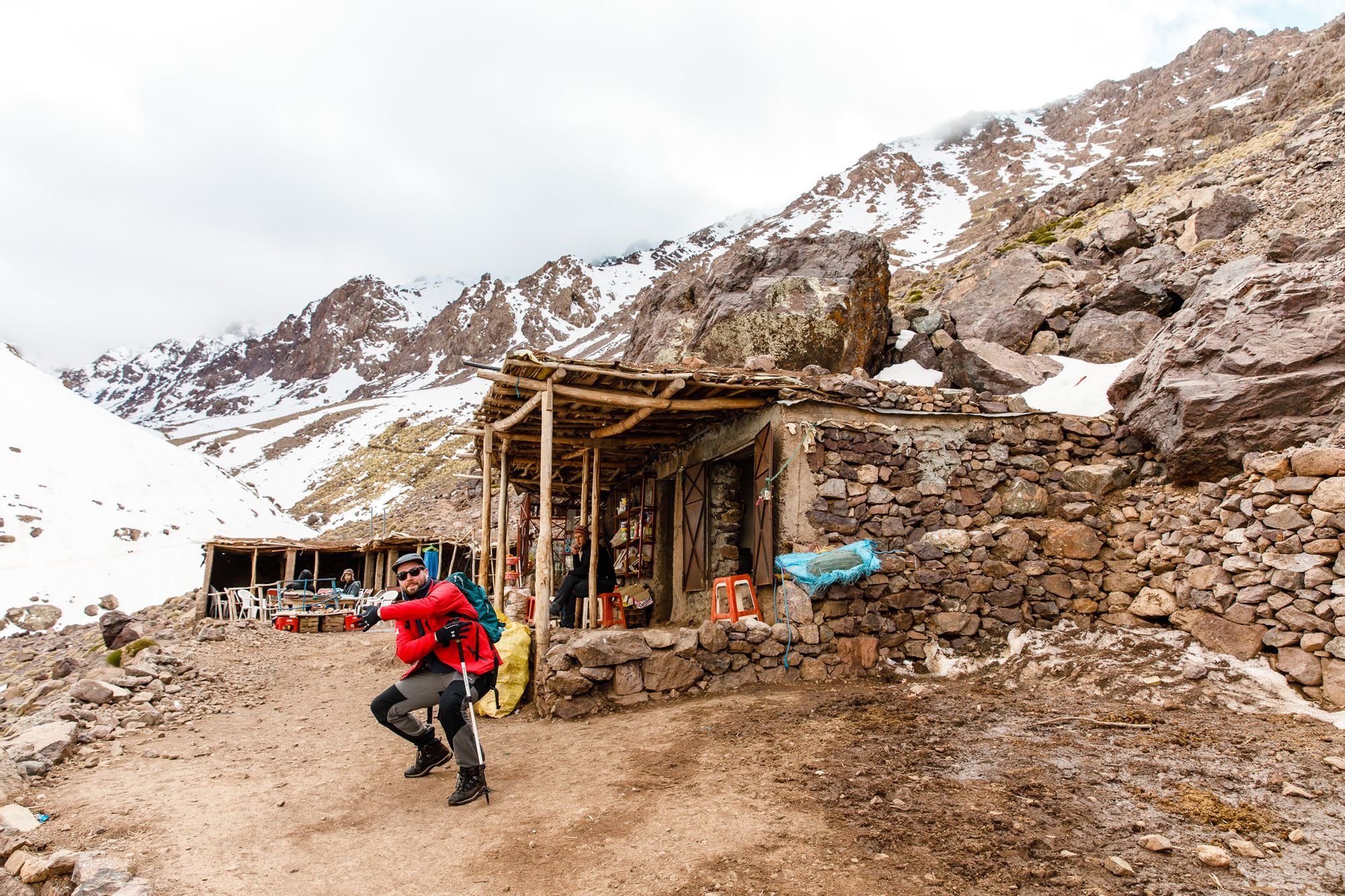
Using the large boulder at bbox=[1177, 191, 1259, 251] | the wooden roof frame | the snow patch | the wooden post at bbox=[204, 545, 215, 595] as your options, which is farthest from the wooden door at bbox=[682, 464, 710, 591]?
the wooden post at bbox=[204, 545, 215, 595]

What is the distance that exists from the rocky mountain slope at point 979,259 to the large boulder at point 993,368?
0.04m

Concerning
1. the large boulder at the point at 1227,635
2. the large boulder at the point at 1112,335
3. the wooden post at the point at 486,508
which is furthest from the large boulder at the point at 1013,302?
the wooden post at the point at 486,508

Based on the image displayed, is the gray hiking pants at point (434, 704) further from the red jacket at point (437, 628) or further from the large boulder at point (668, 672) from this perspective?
the large boulder at point (668, 672)

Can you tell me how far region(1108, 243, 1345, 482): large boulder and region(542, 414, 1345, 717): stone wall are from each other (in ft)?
1.49

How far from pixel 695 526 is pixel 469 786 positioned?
20.6 feet

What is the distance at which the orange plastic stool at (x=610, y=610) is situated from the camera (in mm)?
11242

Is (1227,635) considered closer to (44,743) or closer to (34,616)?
(44,743)

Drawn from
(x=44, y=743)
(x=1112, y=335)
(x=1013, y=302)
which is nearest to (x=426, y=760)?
(x=44, y=743)

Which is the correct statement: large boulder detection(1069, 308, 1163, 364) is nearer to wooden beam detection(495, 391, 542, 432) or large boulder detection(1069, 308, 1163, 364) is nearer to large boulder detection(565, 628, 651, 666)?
wooden beam detection(495, 391, 542, 432)

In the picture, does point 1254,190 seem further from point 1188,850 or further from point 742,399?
point 1188,850

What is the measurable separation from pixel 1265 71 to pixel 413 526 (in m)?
56.1

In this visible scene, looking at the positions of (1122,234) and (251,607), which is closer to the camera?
(1122,234)

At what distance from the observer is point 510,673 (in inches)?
274

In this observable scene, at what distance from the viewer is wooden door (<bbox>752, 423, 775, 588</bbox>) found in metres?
7.89
